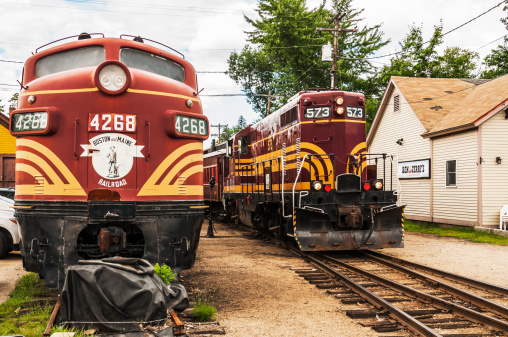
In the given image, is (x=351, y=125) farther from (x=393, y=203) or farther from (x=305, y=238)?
(x=305, y=238)

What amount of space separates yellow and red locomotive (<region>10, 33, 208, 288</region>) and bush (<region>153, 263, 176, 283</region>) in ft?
0.81

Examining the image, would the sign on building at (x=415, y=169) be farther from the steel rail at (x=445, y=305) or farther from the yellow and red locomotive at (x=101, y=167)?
the yellow and red locomotive at (x=101, y=167)

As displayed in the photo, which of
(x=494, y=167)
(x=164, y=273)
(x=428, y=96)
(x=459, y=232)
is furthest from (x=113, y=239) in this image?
(x=428, y=96)

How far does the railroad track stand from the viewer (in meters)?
5.38

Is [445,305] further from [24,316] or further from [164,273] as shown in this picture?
[24,316]

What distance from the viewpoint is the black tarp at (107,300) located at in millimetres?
4484

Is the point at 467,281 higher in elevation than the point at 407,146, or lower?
lower

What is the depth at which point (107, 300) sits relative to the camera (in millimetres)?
4461

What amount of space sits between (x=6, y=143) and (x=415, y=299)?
2194cm

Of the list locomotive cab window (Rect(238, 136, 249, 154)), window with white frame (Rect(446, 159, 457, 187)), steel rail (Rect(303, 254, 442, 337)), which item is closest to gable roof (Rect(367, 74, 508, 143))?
window with white frame (Rect(446, 159, 457, 187))

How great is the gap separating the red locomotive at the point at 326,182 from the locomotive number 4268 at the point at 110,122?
507 centimetres

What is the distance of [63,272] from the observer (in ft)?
17.5

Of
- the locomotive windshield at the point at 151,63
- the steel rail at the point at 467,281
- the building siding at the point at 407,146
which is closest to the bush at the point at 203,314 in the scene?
the locomotive windshield at the point at 151,63

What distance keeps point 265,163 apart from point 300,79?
2533cm
